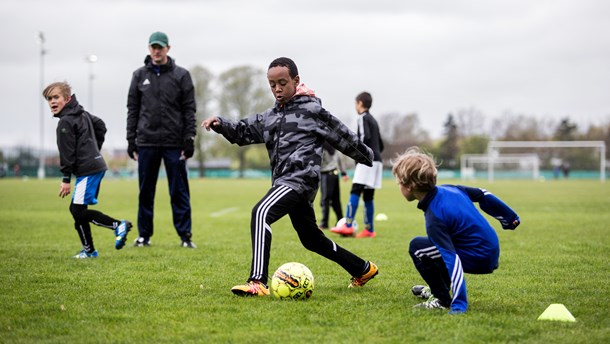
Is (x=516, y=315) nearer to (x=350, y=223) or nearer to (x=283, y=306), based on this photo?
(x=283, y=306)

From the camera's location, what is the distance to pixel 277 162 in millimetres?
5883

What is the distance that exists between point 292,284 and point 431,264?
1158mm

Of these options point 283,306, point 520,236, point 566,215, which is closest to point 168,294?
point 283,306

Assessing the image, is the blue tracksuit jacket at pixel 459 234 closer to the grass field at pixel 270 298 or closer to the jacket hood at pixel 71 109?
the grass field at pixel 270 298

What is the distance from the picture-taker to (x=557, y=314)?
15.4ft

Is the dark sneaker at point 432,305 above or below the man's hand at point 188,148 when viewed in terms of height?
below

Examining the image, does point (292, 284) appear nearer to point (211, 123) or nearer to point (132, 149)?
point (211, 123)

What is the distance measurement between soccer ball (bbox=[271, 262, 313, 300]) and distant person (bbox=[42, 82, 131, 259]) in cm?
323

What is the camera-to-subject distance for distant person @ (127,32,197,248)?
29.7 feet

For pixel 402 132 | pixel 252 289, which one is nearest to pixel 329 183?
pixel 252 289

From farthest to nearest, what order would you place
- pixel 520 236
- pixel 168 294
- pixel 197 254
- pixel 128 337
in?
1. pixel 520 236
2. pixel 197 254
3. pixel 168 294
4. pixel 128 337

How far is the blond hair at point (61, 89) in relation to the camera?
313 inches

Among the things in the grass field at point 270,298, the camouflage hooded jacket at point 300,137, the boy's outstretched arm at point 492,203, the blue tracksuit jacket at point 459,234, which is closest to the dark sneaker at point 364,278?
the grass field at point 270,298

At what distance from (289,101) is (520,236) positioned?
21.6 ft
